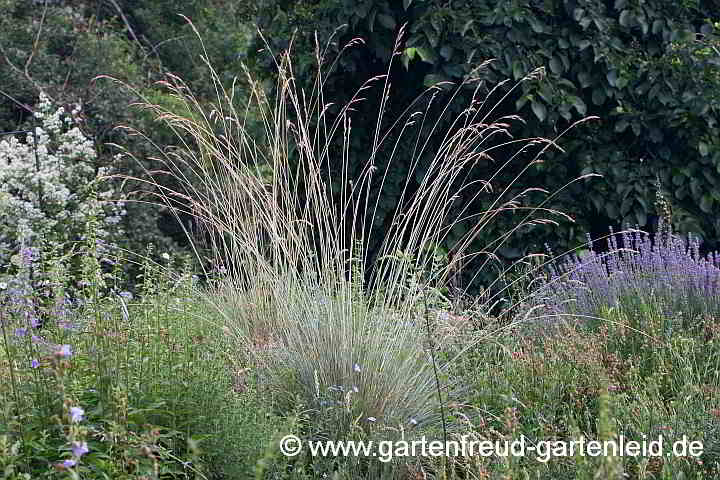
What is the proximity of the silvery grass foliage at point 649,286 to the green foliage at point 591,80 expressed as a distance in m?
1.09

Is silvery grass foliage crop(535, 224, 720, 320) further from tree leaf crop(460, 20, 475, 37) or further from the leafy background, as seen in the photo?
tree leaf crop(460, 20, 475, 37)

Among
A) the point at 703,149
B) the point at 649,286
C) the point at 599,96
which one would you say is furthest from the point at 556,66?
the point at 649,286

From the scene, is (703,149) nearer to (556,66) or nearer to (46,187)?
(556,66)

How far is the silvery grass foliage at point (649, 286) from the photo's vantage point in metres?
3.97

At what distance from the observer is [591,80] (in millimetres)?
5426

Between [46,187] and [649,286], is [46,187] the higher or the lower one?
the lower one

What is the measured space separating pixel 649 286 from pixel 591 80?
73.0 inches

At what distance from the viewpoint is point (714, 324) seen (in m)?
3.61

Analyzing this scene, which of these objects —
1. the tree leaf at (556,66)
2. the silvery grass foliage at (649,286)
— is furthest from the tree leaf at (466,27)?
the silvery grass foliage at (649,286)

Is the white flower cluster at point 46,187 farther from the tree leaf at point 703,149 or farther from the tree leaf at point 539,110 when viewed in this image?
the tree leaf at point 703,149

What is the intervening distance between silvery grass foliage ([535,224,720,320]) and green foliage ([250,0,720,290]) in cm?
109

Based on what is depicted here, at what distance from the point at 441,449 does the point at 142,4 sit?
11.8 metres

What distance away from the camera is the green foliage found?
5281 mm

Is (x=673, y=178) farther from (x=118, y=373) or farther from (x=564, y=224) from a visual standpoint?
(x=118, y=373)
